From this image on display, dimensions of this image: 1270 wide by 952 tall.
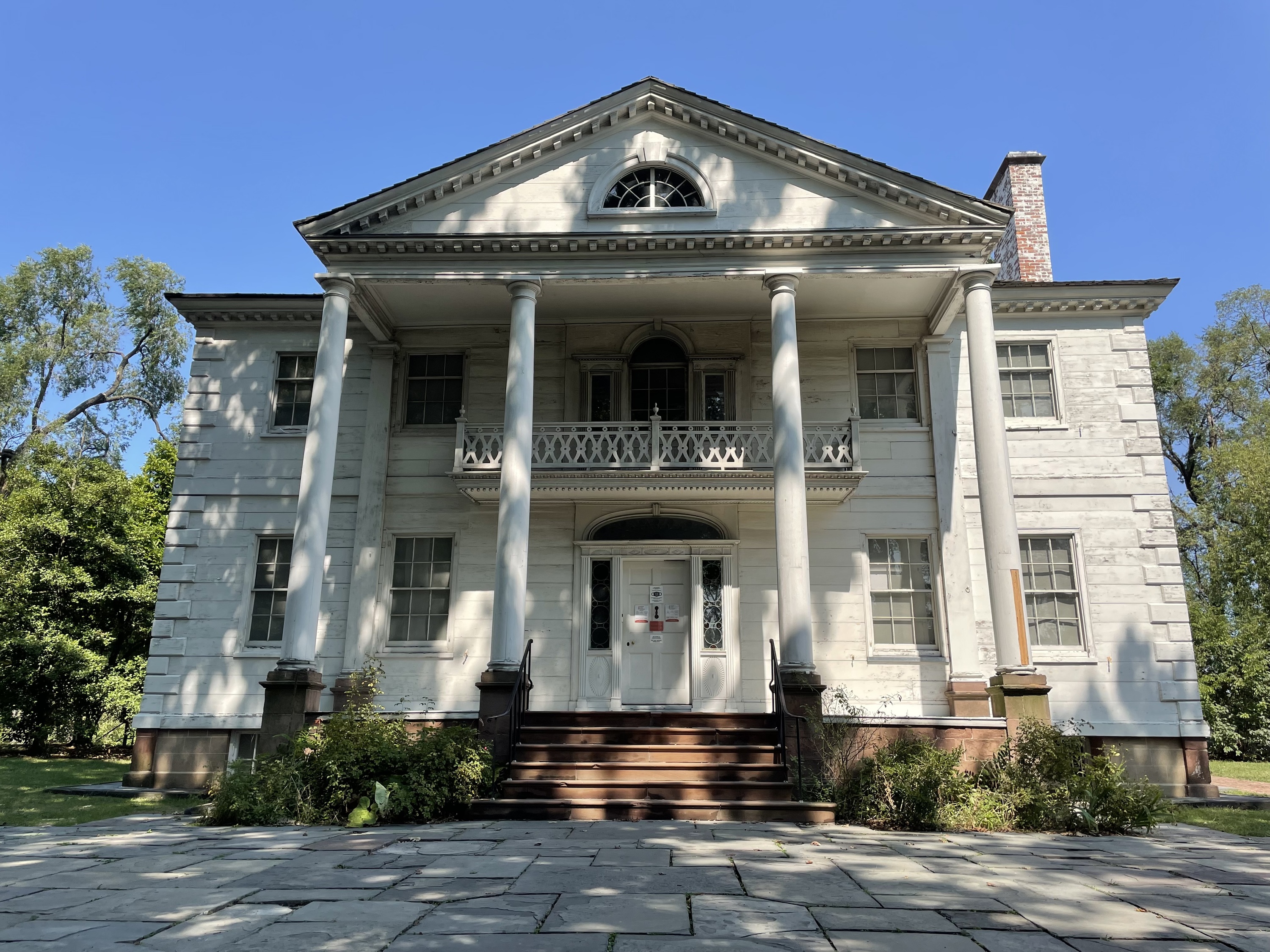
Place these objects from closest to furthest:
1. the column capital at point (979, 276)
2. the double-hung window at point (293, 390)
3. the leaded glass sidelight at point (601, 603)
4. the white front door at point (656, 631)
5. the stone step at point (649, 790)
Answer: the stone step at point (649, 790)
the column capital at point (979, 276)
the white front door at point (656, 631)
the leaded glass sidelight at point (601, 603)
the double-hung window at point (293, 390)

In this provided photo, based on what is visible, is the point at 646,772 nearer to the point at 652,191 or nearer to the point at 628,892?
the point at 628,892

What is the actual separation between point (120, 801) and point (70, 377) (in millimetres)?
21972

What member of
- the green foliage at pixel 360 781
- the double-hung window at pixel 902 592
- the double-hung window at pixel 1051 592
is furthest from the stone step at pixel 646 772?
the double-hung window at pixel 1051 592

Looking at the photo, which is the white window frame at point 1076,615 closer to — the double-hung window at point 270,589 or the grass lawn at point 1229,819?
the grass lawn at point 1229,819

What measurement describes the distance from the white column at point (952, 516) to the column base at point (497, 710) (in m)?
7.21

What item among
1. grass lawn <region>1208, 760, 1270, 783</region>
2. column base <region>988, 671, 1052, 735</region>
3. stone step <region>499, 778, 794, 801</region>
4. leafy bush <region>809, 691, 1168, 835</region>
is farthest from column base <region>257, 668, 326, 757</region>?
grass lawn <region>1208, 760, 1270, 783</region>

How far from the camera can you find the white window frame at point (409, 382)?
1561 centimetres

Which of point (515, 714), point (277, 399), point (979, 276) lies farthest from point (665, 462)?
point (277, 399)

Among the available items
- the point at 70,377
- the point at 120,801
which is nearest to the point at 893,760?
the point at 120,801

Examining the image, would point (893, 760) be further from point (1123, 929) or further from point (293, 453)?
point (293, 453)

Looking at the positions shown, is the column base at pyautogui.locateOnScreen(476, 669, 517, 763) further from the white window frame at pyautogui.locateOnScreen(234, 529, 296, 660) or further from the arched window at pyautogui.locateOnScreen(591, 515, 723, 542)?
the white window frame at pyautogui.locateOnScreen(234, 529, 296, 660)

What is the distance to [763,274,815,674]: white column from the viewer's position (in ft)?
38.4

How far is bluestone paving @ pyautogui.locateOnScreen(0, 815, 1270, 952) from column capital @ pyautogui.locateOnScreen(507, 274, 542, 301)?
321 inches

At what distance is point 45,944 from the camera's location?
4363 millimetres
